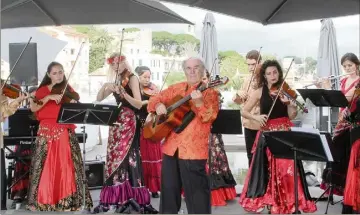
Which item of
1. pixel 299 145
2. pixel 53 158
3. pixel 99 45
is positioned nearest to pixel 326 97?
pixel 299 145

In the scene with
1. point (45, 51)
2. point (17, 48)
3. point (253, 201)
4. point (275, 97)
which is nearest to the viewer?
point (275, 97)

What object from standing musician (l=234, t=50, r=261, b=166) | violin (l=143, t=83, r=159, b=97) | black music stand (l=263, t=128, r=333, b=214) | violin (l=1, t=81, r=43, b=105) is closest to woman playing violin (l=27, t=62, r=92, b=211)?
violin (l=1, t=81, r=43, b=105)

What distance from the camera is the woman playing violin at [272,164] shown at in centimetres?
464

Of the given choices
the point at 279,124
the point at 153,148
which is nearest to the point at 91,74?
the point at 153,148

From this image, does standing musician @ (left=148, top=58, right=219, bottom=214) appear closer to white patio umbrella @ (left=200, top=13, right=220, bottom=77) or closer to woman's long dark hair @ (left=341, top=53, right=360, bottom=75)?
woman's long dark hair @ (left=341, top=53, right=360, bottom=75)

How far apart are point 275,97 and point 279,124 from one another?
0.86 ft

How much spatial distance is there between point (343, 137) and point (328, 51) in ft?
13.5

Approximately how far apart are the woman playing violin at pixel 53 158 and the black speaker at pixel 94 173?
4.05 feet

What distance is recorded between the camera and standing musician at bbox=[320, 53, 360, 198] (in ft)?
16.8

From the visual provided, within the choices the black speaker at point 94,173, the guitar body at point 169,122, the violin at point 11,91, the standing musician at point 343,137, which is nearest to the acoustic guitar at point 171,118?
the guitar body at point 169,122

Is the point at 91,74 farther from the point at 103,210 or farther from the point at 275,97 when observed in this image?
the point at 275,97

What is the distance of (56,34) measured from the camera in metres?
12.7

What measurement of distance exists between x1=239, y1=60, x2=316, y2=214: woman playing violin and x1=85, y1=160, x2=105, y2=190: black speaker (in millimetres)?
2260

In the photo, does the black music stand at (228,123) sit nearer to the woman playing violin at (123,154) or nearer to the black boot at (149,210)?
the woman playing violin at (123,154)
